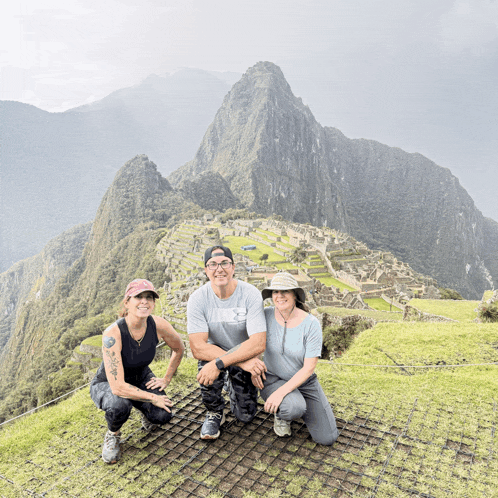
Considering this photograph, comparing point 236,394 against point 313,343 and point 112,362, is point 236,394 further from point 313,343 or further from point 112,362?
point 112,362

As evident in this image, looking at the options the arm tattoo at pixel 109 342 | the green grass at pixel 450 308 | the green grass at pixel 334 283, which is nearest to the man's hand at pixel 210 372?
the arm tattoo at pixel 109 342

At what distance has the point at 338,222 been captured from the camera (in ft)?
445

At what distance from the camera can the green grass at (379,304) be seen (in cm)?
2358

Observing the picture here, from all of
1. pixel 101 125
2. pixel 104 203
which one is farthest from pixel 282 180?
pixel 101 125

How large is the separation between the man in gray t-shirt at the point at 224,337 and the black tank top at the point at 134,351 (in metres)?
0.32

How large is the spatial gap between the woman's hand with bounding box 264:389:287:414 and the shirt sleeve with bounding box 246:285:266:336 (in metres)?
0.49

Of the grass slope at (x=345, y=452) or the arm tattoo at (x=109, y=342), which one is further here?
the arm tattoo at (x=109, y=342)

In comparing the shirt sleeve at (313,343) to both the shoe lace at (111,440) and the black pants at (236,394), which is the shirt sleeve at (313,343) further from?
the shoe lace at (111,440)

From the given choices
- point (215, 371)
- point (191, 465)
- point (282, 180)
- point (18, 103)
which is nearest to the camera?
point (191, 465)

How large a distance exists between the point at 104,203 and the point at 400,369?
276 ft

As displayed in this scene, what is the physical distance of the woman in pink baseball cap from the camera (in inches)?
104

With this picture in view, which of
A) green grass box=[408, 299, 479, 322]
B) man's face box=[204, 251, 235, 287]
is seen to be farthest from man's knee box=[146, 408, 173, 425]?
green grass box=[408, 299, 479, 322]

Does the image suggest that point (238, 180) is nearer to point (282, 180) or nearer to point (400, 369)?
point (282, 180)

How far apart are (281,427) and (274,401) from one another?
33 centimetres
